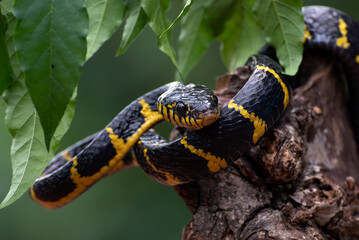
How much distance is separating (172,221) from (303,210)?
3090mm

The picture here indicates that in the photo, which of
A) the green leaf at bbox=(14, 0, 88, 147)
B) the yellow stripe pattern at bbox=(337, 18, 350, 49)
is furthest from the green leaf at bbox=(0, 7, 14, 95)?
the yellow stripe pattern at bbox=(337, 18, 350, 49)

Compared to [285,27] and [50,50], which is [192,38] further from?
[50,50]

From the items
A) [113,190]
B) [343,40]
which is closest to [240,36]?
[343,40]

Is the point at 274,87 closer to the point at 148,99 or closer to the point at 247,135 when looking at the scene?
the point at 247,135

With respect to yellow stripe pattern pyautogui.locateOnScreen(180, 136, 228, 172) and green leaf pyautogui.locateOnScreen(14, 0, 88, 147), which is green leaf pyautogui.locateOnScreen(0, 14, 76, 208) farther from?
yellow stripe pattern pyautogui.locateOnScreen(180, 136, 228, 172)

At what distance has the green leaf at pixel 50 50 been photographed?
3.78 feet

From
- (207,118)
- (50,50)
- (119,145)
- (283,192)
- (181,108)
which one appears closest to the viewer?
(50,50)

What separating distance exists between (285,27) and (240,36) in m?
0.65

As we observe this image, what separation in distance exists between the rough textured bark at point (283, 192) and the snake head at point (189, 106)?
0.36 metres

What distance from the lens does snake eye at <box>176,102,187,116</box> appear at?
1790 mm

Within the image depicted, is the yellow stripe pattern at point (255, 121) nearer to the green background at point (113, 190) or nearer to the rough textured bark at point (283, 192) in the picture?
the rough textured bark at point (283, 192)

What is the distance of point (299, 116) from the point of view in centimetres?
207

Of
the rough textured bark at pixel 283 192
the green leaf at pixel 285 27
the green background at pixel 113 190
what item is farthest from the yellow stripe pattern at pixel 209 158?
the green background at pixel 113 190

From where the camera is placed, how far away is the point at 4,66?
4.58ft
